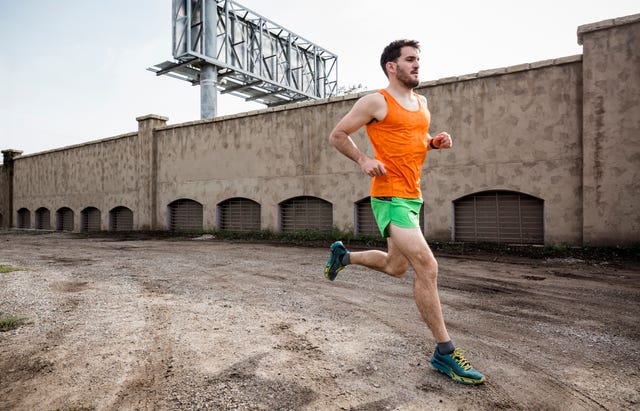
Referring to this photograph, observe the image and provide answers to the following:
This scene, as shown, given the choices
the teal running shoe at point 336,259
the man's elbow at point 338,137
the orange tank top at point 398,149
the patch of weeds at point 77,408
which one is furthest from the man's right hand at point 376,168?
the patch of weeds at point 77,408

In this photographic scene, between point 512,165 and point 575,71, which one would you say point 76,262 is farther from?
point 575,71

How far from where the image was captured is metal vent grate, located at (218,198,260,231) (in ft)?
44.2

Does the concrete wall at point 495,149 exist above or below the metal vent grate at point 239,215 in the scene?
above

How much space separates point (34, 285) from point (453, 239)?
28.6ft

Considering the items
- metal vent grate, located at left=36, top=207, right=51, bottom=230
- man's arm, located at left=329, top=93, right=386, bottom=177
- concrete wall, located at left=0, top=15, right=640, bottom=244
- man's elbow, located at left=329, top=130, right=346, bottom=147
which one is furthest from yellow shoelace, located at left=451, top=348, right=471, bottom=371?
metal vent grate, located at left=36, top=207, right=51, bottom=230

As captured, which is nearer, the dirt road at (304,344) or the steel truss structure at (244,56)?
the dirt road at (304,344)

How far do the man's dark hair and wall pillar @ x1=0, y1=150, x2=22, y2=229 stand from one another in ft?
93.9

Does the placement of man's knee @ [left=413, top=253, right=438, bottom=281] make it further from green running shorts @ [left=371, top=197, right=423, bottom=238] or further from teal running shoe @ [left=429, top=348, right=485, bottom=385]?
teal running shoe @ [left=429, top=348, right=485, bottom=385]

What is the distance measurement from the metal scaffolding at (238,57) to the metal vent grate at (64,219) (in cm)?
878

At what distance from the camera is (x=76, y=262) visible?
7.33 metres

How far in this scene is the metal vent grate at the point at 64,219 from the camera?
66.0 ft

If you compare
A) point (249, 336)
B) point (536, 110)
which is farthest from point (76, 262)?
point (536, 110)

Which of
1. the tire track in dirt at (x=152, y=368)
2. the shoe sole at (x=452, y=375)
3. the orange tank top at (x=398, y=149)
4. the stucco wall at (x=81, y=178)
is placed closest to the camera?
the tire track in dirt at (x=152, y=368)

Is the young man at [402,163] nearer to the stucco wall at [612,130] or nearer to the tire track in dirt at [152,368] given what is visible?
the tire track in dirt at [152,368]
